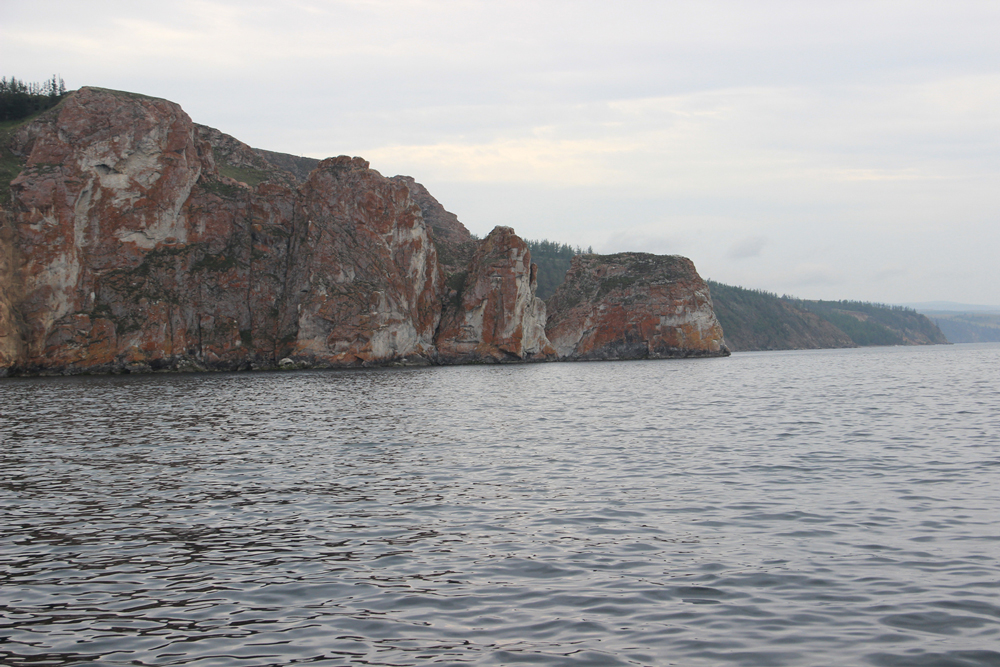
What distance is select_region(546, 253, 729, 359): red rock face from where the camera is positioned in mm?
164875

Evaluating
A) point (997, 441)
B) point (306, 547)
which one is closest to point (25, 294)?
point (306, 547)

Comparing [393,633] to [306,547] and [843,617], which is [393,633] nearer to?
[306,547]

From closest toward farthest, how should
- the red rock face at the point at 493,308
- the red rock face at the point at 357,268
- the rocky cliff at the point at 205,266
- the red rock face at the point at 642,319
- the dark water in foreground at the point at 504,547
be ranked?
1. the dark water in foreground at the point at 504,547
2. the rocky cliff at the point at 205,266
3. the red rock face at the point at 357,268
4. the red rock face at the point at 493,308
5. the red rock face at the point at 642,319

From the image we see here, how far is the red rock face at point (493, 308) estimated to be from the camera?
130 metres

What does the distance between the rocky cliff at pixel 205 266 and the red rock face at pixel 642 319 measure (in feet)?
94.5

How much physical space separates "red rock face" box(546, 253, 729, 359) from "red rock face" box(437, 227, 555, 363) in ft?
101

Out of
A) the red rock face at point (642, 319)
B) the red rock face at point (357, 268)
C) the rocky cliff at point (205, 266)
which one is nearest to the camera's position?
the rocky cliff at point (205, 266)

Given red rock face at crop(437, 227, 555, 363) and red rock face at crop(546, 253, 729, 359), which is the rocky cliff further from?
red rock face at crop(546, 253, 729, 359)

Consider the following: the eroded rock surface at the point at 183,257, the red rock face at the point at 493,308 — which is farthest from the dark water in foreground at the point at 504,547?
the red rock face at the point at 493,308

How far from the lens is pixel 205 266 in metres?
110

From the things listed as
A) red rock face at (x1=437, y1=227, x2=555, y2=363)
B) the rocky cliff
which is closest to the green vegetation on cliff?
the rocky cliff

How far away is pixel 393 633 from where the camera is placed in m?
10.3

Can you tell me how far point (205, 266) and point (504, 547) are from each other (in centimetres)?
10659

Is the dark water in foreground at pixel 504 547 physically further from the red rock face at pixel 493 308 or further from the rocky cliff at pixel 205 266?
the red rock face at pixel 493 308
